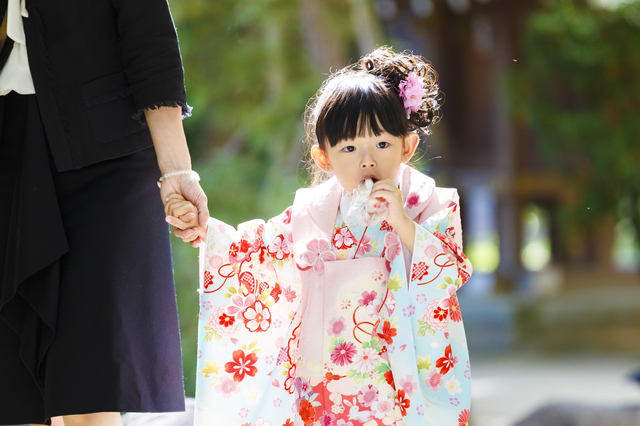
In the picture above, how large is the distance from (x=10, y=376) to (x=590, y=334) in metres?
8.84

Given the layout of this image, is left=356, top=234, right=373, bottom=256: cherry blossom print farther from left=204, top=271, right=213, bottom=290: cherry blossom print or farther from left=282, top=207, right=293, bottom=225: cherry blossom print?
left=204, top=271, right=213, bottom=290: cherry blossom print

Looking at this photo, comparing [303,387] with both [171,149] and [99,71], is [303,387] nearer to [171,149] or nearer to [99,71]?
[171,149]

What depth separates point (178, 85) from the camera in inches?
60.1

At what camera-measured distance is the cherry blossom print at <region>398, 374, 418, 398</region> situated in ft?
5.26

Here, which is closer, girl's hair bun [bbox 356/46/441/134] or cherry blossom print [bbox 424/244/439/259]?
cherry blossom print [bbox 424/244/439/259]

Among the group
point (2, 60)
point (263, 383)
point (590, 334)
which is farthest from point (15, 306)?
point (590, 334)

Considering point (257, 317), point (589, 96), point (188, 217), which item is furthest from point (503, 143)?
point (188, 217)

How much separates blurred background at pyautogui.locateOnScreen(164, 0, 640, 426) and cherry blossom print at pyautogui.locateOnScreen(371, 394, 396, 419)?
77cm

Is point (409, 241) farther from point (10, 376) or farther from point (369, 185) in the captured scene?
point (10, 376)

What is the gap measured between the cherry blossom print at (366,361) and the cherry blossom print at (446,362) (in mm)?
168

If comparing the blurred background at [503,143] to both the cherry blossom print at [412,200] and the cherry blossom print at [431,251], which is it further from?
the cherry blossom print at [431,251]

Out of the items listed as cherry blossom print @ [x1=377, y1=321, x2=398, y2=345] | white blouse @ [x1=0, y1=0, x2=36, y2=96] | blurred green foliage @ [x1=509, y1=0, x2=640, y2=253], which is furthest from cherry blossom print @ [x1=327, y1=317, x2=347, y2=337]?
blurred green foliage @ [x1=509, y1=0, x2=640, y2=253]

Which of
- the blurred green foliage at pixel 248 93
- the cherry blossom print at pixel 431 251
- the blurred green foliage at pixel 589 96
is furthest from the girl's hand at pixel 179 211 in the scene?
the blurred green foliage at pixel 589 96

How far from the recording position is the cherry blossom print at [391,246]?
5.57 feet
